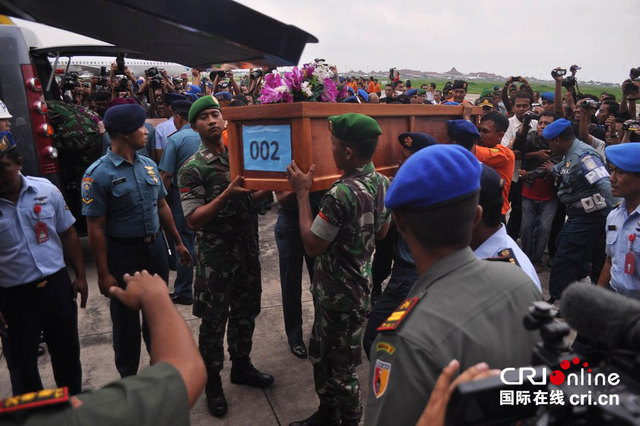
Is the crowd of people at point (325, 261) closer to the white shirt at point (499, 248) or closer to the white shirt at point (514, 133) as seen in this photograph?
the white shirt at point (499, 248)

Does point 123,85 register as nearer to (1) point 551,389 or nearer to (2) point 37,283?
(2) point 37,283

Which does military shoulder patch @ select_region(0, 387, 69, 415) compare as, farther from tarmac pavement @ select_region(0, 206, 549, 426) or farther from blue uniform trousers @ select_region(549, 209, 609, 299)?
blue uniform trousers @ select_region(549, 209, 609, 299)

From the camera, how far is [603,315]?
0.81m

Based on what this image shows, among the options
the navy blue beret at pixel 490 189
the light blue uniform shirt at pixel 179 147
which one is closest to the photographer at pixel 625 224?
the navy blue beret at pixel 490 189

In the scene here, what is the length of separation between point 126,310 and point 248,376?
102cm

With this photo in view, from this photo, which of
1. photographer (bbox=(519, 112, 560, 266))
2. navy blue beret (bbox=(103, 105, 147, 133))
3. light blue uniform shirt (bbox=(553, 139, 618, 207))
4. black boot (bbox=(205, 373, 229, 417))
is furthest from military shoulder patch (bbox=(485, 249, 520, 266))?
photographer (bbox=(519, 112, 560, 266))

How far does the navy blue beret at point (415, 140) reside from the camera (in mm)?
3205

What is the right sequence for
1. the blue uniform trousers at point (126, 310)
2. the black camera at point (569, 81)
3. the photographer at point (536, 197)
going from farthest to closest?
the black camera at point (569, 81) → the photographer at point (536, 197) → the blue uniform trousers at point (126, 310)

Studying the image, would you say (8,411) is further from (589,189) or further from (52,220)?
(589,189)

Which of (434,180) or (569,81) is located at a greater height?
(569,81)

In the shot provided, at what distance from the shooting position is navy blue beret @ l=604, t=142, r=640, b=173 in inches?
106

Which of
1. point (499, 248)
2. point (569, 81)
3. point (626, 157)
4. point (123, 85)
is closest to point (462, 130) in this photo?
point (626, 157)

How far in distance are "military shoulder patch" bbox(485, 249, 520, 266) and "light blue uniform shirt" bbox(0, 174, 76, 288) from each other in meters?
2.57

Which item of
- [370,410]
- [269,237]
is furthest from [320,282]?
[269,237]
